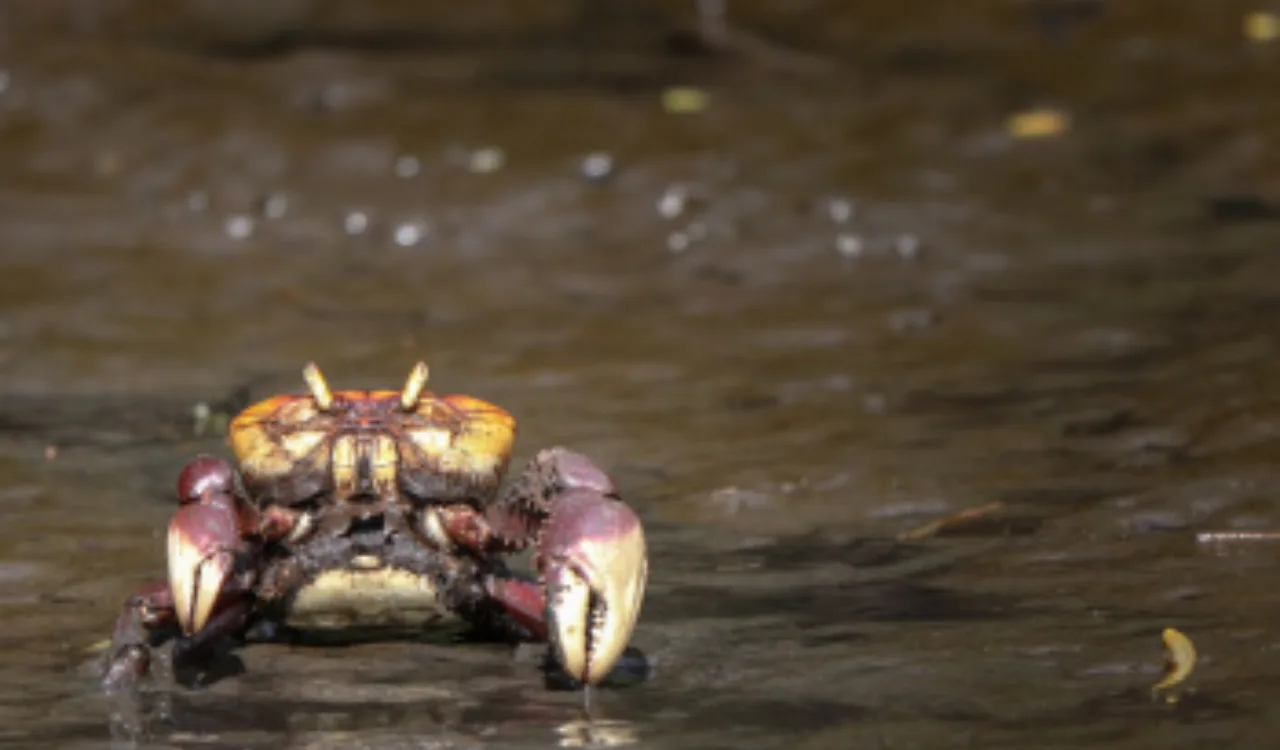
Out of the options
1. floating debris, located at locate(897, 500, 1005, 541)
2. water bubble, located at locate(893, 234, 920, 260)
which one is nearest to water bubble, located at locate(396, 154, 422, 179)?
water bubble, located at locate(893, 234, 920, 260)

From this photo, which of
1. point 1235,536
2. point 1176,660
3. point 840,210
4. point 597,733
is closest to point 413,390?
point 597,733

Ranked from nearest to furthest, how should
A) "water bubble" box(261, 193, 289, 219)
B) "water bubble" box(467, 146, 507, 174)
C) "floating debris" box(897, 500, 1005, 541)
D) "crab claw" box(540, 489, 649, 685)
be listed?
"crab claw" box(540, 489, 649, 685)
"floating debris" box(897, 500, 1005, 541)
"water bubble" box(261, 193, 289, 219)
"water bubble" box(467, 146, 507, 174)

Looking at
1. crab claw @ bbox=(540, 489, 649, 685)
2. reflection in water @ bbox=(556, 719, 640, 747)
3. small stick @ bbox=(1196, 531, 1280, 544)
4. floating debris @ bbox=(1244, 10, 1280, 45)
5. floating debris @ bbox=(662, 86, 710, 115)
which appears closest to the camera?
reflection in water @ bbox=(556, 719, 640, 747)

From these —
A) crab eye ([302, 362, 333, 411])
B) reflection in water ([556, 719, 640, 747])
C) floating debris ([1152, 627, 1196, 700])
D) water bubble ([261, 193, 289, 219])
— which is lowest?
floating debris ([1152, 627, 1196, 700])

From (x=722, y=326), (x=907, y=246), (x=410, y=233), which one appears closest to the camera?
(x=722, y=326)

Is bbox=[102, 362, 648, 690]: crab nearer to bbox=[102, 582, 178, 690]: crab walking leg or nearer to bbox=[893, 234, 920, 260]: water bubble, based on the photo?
bbox=[102, 582, 178, 690]: crab walking leg

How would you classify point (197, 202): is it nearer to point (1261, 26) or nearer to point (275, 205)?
point (275, 205)

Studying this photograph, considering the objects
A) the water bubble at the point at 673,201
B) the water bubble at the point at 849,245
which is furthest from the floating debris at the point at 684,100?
the water bubble at the point at 849,245

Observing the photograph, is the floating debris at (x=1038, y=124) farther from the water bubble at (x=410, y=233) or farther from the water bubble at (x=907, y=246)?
the water bubble at (x=410, y=233)
